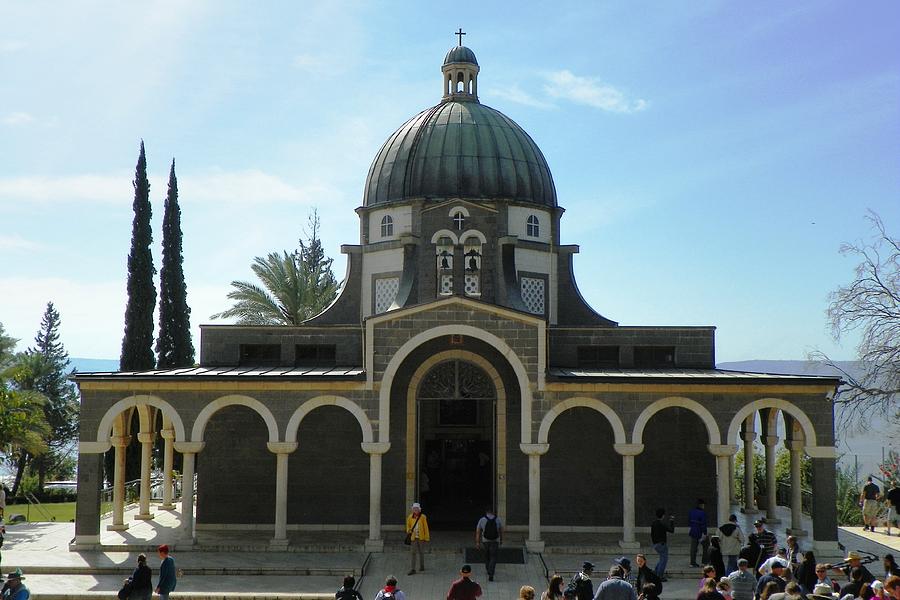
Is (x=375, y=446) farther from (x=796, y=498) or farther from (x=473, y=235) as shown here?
(x=796, y=498)

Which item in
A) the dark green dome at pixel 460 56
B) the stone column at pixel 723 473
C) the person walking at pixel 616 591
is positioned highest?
the dark green dome at pixel 460 56

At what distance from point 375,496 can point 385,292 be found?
8.91 m

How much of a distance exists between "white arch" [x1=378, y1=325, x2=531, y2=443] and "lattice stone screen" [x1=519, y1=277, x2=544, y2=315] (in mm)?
6521

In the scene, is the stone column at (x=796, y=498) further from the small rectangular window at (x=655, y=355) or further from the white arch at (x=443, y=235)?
the white arch at (x=443, y=235)

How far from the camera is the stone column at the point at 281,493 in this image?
2331cm

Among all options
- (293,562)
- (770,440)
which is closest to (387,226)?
(293,562)

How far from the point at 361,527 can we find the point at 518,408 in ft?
19.2

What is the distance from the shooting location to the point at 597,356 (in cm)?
2761

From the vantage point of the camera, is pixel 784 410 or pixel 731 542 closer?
pixel 731 542

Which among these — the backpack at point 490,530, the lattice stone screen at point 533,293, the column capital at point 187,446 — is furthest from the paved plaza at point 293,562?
the lattice stone screen at point 533,293

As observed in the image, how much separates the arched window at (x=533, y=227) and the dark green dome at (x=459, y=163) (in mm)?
590

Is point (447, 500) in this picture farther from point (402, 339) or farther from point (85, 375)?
point (85, 375)

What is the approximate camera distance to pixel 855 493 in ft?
102

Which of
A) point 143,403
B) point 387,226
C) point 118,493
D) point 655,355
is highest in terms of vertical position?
point 387,226
